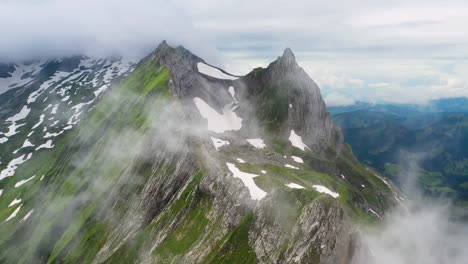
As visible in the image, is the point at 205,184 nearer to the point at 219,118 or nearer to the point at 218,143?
the point at 218,143

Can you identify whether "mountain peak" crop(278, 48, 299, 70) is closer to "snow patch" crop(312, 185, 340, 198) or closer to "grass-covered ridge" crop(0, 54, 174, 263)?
"grass-covered ridge" crop(0, 54, 174, 263)

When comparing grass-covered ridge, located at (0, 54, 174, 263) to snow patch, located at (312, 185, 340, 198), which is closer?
snow patch, located at (312, 185, 340, 198)

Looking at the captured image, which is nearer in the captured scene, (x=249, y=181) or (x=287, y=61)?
(x=249, y=181)

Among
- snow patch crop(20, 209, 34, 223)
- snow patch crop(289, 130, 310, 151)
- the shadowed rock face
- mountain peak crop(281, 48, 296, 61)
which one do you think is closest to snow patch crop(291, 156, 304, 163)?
snow patch crop(289, 130, 310, 151)

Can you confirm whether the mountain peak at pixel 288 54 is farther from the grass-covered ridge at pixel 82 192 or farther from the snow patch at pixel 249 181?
the snow patch at pixel 249 181

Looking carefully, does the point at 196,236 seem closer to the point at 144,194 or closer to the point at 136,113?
the point at 144,194

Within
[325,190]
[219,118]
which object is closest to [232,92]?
[219,118]

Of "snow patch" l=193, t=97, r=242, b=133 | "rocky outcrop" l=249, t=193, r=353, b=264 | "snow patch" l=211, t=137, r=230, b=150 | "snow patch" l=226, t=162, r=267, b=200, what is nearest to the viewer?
"rocky outcrop" l=249, t=193, r=353, b=264
